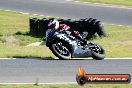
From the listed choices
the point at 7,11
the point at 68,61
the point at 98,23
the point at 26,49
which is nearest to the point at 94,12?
the point at 7,11

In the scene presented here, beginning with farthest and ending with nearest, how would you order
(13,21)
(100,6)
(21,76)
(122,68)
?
1. (100,6)
2. (13,21)
3. (122,68)
4. (21,76)

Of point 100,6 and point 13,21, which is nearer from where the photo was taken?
point 13,21

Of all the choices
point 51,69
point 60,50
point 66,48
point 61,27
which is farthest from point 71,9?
point 51,69

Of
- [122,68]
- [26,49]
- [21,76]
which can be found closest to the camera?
[21,76]

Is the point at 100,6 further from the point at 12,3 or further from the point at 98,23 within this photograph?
the point at 98,23

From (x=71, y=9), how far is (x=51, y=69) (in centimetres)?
1915

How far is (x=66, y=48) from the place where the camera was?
16.2 metres

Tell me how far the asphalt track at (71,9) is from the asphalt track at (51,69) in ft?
43.9

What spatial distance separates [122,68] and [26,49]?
4.33 meters

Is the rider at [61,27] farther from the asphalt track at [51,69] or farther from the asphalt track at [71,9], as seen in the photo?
the asphalt track at [71,9]

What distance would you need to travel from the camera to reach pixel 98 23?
22828mm

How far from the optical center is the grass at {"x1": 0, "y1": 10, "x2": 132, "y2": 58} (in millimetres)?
17141

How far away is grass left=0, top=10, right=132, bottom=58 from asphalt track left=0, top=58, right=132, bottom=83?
1.13 m

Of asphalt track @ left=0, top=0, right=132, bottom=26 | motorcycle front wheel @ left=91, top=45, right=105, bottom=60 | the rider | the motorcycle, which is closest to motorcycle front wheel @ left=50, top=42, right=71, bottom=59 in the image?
the motorcycle
